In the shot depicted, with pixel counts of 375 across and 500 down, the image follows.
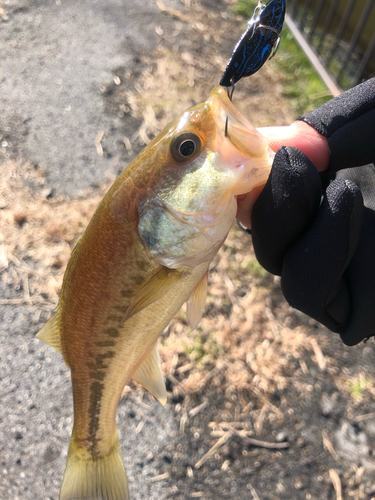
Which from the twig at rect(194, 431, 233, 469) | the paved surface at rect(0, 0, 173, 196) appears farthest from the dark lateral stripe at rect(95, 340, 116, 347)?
the paved surface at rect(0, 0, 173, 196)

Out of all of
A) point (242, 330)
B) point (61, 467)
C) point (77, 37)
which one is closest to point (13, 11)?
point (77, 37)

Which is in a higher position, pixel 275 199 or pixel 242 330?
pixel 275 199

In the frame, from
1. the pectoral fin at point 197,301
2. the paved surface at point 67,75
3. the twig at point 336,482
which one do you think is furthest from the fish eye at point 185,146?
the paved surface at point 67,75

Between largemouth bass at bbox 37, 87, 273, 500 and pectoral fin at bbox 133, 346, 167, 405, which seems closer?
largemouth bass at bbox 37, 87, 273, 500

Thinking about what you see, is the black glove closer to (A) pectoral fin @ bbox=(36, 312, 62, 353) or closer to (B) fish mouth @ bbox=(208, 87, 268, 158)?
(B) fish mouth @ bbox=(208, 87, 268, 158)

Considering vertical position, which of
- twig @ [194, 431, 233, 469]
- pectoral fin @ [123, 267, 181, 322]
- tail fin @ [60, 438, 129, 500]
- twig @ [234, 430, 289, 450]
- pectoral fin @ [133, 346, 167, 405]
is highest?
pectoral fin @ [123, 267, 181, 322]

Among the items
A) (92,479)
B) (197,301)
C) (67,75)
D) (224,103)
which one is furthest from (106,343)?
(67,75)

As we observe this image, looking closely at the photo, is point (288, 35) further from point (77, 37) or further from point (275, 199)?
point (275, 199)

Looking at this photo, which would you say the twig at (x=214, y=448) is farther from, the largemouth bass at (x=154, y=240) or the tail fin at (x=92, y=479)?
the largemouth bass at (x=154, y=240)
